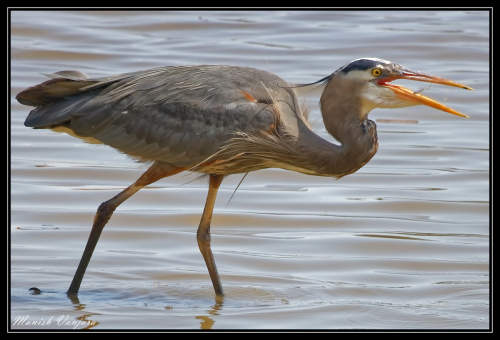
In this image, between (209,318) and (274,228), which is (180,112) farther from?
(274,228)

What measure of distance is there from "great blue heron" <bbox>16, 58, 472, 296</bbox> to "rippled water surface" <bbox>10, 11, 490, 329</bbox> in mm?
488

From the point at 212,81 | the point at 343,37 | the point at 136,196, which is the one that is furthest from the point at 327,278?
the point at 343,37

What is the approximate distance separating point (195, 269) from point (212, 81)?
1648 millimetres

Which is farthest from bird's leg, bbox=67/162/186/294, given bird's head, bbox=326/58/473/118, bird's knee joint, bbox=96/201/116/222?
bird's head, bbox=326/58/473/118

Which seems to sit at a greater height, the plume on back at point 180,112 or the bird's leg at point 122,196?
the plume on back at point 180,112

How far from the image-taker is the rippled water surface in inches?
255

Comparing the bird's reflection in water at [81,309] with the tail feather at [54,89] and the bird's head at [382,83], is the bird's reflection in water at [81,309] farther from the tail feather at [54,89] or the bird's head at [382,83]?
the bird's head at [382,83]

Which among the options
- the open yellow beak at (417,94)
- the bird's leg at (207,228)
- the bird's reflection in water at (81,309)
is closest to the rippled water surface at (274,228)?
the bird's reflection in water at (81,309)

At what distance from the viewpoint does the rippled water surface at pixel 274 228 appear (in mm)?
6473

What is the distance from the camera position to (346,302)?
6.69 metres

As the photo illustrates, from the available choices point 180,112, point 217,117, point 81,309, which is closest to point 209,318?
point 81,309

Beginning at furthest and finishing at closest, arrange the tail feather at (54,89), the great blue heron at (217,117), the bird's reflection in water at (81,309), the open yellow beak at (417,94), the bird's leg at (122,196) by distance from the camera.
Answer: the tail feather at (54,89)
the bird's leg at (122,196)
the great blue heron at (217,117)
the open yellow beak at (417,94)
the bird's reflection in water at (81,309)

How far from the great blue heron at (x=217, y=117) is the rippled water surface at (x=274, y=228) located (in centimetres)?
49

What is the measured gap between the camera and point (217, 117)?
6.68 m
